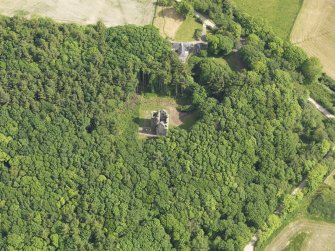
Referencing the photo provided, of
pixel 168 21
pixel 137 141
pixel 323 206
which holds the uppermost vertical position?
pixel 168 21

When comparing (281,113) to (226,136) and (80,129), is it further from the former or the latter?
(80,129)

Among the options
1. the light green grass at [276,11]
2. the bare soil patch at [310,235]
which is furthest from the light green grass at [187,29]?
the bare soil patch at [310,235]

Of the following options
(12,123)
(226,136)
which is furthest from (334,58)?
(12,123)

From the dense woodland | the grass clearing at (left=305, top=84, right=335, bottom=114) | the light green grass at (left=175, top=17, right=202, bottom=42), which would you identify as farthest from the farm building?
the grass clearing at (left=305, top=84, right=335, bottom=114)

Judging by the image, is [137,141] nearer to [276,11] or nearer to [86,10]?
[86,10]

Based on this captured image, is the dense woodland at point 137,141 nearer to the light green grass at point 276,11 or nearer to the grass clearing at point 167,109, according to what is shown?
the grass clearing at point 167,109

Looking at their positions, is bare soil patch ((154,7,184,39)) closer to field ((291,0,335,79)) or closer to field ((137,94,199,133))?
field ((137,94,199,133))

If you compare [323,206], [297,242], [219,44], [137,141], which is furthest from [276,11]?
[297,242]
